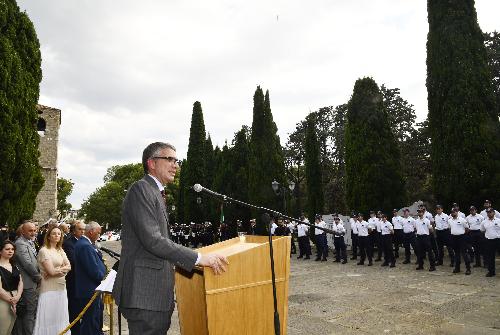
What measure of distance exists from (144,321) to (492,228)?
1153 cm

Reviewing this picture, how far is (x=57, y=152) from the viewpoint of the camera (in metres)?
36.3

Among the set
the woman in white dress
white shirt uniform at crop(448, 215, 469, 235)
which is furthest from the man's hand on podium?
white shirt uniform at crop(448, 215, 469, 235)

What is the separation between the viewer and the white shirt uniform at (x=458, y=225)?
11959mm

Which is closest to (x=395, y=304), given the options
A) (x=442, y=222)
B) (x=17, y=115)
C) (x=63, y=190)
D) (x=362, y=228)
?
(x=442, y=222)

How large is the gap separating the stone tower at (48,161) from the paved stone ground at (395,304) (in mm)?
31191

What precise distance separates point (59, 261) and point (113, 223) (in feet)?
292

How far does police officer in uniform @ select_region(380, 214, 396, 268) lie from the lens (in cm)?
1345

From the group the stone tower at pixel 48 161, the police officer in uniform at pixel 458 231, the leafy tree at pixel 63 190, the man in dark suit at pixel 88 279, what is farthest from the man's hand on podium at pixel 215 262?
the leafy tree at pixel 63 190

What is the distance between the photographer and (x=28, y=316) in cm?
511

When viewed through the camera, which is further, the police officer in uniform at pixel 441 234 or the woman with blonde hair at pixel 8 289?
the police officer in uniform at pixel 441 234

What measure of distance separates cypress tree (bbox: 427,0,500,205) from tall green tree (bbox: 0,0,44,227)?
17.4 meters

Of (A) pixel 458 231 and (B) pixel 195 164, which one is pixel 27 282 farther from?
(B) pixel 195 164

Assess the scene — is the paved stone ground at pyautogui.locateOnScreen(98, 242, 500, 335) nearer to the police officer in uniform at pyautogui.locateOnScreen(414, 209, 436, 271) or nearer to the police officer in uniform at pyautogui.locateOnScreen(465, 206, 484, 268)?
the police officer in uniform at pyautogui.locateOnScreen(465, 206, 484, 268)

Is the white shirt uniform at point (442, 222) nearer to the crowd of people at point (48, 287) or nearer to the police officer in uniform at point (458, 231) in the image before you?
the police officer in uniform at point (458, 231)
